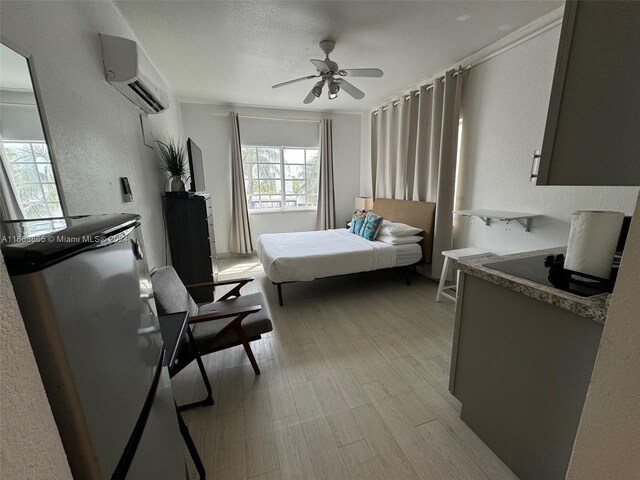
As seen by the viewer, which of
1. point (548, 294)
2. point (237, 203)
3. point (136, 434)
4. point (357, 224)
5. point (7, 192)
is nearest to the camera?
point (136, 434)

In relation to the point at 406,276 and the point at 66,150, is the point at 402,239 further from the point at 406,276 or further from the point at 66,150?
the point at 66,150

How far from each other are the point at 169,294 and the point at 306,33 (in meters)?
2.45

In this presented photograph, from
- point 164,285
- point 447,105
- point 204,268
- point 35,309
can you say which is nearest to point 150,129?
point 204,268

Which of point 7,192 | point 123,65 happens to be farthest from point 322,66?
point 7,192

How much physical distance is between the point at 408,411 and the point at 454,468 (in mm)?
342

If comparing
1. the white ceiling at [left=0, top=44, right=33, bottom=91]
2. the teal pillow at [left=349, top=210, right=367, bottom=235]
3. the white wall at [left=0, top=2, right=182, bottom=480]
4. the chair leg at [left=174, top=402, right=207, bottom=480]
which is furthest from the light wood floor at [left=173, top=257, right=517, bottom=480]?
the white ceiling at [left=0, top=44, right=33, bottom=91]

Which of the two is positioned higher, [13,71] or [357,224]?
[13,71]

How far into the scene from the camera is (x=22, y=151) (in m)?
0.99

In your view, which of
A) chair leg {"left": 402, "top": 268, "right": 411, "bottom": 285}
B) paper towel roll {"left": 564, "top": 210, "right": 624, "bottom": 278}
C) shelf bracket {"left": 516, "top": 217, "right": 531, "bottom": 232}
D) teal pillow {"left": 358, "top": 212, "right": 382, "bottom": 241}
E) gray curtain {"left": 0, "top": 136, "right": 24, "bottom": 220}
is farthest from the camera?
teal pillow {"left": 358, "top": 212, "right": 382, "bottom": 241}

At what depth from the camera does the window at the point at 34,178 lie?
0.95 metres

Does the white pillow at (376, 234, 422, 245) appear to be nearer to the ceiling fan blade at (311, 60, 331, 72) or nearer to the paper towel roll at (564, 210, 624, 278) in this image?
the ceiling fan blade at (311, 60, 331, 72)

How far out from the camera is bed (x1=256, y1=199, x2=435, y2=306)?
2.93 metres

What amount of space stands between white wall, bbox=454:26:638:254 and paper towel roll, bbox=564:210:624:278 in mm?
1214

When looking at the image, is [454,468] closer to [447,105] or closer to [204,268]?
[204,268]
